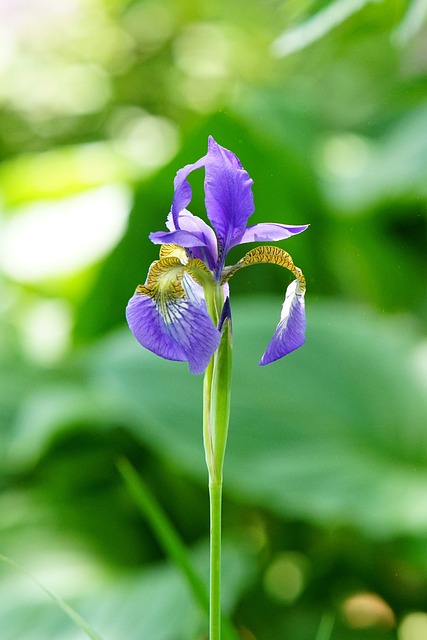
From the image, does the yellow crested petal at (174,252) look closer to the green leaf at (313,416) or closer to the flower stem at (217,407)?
the flower stem at (217,407)

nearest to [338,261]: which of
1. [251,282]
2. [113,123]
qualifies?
[251,282]

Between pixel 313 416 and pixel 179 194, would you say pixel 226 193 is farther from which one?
pixel 313 416

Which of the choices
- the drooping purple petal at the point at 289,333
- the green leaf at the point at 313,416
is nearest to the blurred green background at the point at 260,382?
the green leaf at the point at 313,416

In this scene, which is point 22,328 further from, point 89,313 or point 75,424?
point 75,424

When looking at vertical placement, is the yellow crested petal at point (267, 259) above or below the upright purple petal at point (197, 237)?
below

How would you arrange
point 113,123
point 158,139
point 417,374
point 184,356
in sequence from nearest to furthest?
point 184,356 → point 417,374 → point 158,139 → point 113,123

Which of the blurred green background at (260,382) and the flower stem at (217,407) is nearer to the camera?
the flower stem at (217,407)

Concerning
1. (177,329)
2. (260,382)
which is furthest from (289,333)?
(260,382)
